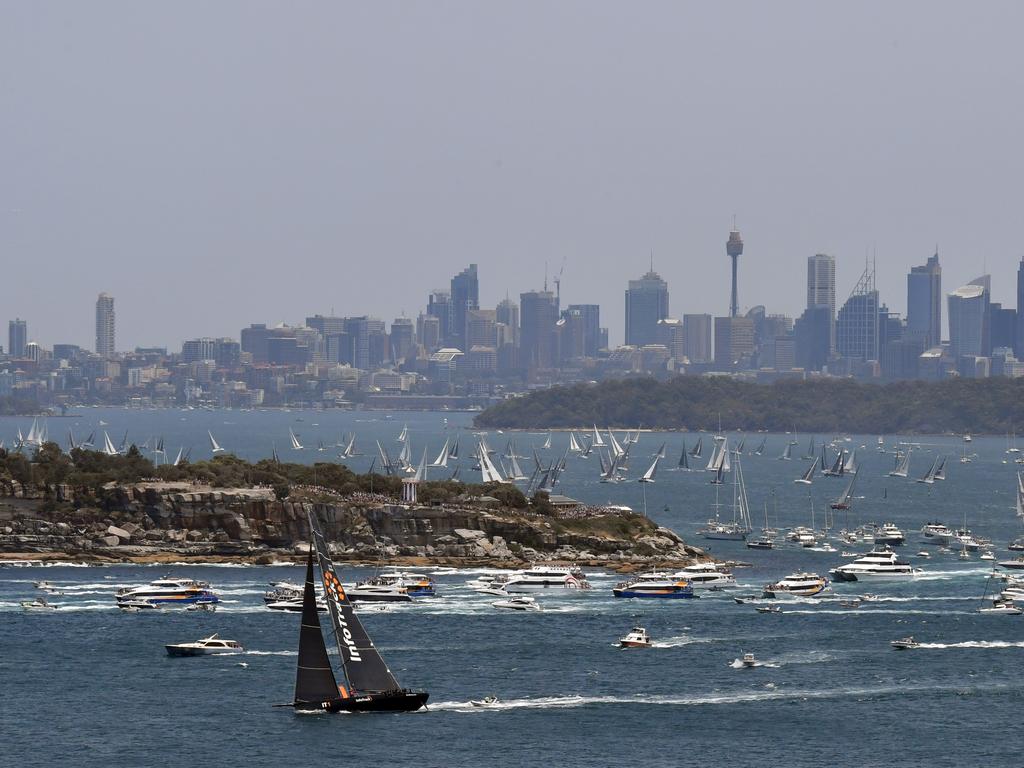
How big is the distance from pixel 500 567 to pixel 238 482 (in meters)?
19.0

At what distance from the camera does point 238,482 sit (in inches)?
4331

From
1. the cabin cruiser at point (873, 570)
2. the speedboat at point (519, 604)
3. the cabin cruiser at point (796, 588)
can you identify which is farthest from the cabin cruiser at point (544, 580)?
the cabin cruiser at point (873, 570)

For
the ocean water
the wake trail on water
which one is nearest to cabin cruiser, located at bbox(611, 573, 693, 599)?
the ocean water

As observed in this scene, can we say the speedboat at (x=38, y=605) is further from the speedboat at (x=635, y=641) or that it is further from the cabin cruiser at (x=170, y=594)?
the speedboat at (x=635, y=641)

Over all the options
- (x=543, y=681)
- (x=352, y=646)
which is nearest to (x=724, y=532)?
(x=543, y=681)

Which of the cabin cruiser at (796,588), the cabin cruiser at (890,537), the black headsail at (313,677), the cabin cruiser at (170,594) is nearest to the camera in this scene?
the black headsail at (313,677)

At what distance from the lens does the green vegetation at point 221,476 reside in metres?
110

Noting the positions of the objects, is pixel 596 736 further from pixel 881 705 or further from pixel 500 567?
pixel 500 567

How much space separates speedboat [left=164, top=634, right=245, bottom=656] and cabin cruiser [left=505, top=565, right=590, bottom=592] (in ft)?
63.4

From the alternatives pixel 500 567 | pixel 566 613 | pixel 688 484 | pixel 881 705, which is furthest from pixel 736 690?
pixel 688 484

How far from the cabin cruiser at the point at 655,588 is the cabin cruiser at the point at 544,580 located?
2091 mm

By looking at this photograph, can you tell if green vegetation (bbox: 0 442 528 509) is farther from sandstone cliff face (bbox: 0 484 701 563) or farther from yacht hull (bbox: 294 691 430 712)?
yacht hull (bbox: 294 691 430 712)

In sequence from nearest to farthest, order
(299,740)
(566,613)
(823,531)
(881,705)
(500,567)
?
(299,740)
(881,705)
(566,613)
(500,567)
(823,531)

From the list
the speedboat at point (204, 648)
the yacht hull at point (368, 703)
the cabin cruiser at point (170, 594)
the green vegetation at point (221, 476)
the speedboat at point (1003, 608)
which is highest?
the green vegetation at point (221, 476)
